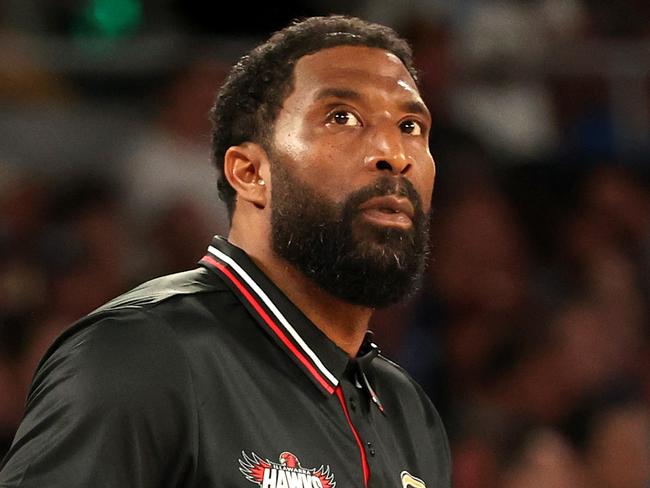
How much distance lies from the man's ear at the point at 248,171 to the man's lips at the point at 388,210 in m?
0.22

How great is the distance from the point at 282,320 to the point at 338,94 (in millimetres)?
453

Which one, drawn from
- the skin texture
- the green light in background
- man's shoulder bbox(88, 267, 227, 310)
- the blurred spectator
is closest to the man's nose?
the skin texture

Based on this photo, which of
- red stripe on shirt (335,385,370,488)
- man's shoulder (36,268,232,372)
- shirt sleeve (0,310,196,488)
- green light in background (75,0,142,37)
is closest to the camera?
shirt sleeve (0,310,196,488)

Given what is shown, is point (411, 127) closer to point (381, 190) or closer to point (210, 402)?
point (381, 190)

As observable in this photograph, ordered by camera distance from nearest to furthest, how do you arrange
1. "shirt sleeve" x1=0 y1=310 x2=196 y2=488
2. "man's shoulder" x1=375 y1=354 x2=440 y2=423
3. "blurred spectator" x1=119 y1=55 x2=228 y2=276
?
1. "shirt sleeve" x1=0 y1=310 x2=196 y2=488
2. "man's shoulder" x1=375 y1=354 x2=440 y2=423
3. "blurred spectator" x1=119 y1=55 x2=228 y2=276

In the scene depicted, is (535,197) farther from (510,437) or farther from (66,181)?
(66,181)

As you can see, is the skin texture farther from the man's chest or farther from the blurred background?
the blurred background

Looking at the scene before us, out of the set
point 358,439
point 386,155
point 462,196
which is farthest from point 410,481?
point 462,196

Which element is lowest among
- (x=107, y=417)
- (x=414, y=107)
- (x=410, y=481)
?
(x=410, y=481)

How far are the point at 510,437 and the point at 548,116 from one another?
2207mm

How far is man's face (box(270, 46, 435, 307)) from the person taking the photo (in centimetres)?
234

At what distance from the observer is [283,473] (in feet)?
6.77

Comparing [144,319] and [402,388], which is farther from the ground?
[144,319]

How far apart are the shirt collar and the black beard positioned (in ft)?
0.25
